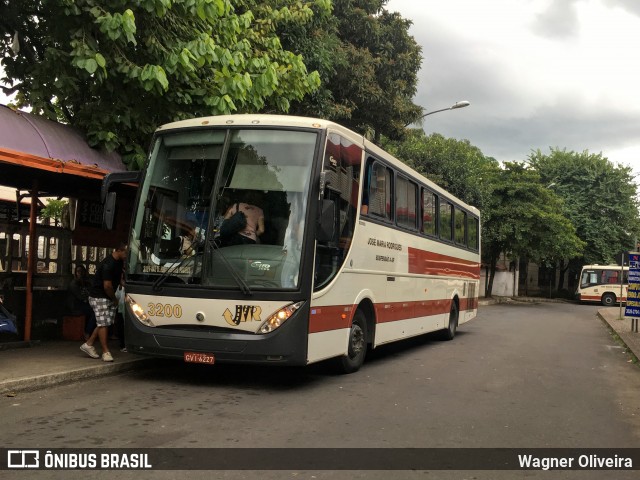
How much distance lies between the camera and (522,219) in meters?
35.6

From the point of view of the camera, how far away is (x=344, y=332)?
8586 millimetres

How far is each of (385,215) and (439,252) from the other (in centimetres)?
389

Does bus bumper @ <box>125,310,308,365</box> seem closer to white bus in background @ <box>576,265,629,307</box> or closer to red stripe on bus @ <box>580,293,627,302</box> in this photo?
white bus in background @ <box>576,265,629,307</box>

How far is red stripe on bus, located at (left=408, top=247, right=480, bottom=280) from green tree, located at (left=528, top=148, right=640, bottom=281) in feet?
101

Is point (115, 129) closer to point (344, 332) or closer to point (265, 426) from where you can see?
point (344, 332)

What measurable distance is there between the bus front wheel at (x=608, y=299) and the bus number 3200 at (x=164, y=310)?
3967 centimetres

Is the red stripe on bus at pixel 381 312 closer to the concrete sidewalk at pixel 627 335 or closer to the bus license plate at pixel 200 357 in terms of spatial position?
the bus license plate at pixel 200 357

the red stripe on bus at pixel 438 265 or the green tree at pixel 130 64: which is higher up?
the green tree at pixel 130 64

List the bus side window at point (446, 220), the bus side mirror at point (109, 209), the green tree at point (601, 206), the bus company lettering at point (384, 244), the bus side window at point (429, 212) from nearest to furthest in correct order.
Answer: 1. the bus side mirror at point (109, 209)
2. the bus company lettering at point (384, 244)
3. the bus side window at point (429, 212)
4. the bus side window at point (446, 220)
5. the green tree at point (601, 206)

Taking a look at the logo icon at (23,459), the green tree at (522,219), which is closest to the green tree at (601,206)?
the green tree at (522,219)

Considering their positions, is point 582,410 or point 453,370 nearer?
point 582,410

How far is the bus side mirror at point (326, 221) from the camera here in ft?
24.6

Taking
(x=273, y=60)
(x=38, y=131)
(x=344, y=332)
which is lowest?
(x=344, y=332)
